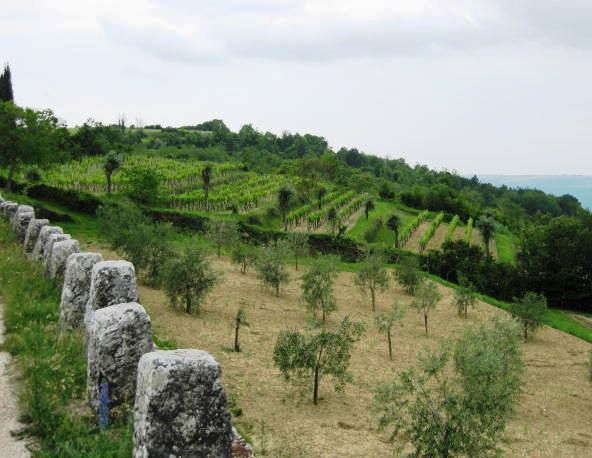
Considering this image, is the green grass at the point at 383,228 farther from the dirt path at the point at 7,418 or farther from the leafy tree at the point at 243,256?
the dirt path at the point at 7,418

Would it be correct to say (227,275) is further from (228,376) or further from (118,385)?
(118,385)

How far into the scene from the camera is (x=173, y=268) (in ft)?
86.3

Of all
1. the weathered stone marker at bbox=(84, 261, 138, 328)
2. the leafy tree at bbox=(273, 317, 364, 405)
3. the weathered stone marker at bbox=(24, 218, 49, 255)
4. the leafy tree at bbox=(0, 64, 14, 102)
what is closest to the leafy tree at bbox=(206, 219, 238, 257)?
the weathered stone marker at bbox=(24, 218, 49, 255)

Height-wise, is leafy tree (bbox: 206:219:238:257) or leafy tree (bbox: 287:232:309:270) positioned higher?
leafy tree (bbox: 206:219:238:257)

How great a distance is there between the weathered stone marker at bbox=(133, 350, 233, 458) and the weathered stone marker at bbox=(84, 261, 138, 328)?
4144mm

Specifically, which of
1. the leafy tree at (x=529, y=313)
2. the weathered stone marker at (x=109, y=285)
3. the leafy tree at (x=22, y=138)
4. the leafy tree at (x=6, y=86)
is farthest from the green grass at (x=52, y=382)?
the leafy tree at (x=6, y=86)

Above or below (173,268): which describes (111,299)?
above

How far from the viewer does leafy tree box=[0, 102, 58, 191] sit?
164ft

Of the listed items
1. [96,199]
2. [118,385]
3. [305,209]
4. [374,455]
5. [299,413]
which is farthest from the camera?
[305,209]

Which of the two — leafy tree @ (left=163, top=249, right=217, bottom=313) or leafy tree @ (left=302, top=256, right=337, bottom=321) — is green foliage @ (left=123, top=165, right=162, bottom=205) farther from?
leafy tree @ (left=163, top=249, right=217, bottom=313)

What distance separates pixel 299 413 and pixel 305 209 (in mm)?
64017

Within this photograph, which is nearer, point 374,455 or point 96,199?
point 374,455

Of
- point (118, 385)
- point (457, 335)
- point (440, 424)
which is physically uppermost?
point (118, 385)

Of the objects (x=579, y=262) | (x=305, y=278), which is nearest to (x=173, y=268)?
(x=305, y=278)
